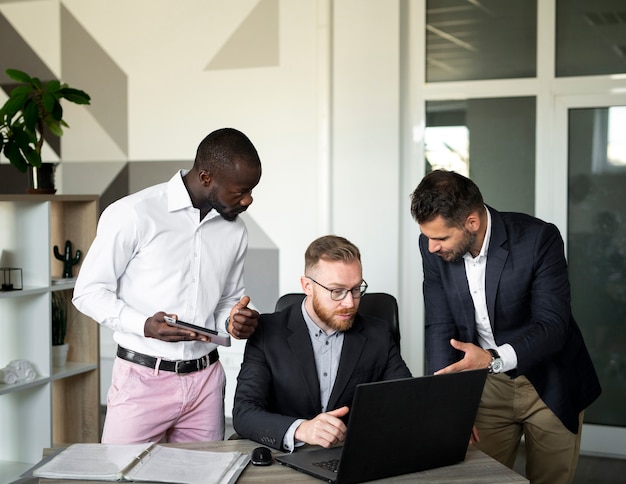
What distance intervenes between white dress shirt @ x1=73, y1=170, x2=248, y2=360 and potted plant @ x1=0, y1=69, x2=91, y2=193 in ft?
5.48

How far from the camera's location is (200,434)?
8.59ft

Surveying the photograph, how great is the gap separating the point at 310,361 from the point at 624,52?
309cm

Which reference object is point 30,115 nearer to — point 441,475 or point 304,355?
point 304,355

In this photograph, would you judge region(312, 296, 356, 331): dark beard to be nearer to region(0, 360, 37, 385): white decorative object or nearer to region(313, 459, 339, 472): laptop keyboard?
region(313, 459, 339, 472): laptop keyboard

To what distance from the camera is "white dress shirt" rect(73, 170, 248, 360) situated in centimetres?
246

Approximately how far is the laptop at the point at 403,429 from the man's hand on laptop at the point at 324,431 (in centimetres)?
A: 5

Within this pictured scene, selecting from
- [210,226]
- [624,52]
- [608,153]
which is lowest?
[210,226]

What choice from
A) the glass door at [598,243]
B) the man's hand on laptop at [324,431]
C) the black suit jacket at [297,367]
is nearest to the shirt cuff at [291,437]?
the man's hand on laptop at [324,431]

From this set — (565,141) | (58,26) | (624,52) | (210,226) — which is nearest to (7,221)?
(210,226)

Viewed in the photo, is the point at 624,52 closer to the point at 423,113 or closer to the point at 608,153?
the point at 608,153

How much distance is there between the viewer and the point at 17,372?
380 centimetres

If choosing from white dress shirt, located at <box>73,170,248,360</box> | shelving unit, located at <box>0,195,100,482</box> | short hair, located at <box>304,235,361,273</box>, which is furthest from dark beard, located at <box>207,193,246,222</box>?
shelving unit, located at <box>0,195,100,482</box>

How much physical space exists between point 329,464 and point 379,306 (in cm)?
95

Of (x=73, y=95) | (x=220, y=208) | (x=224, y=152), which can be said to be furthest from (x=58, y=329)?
(x=224, y=152)
